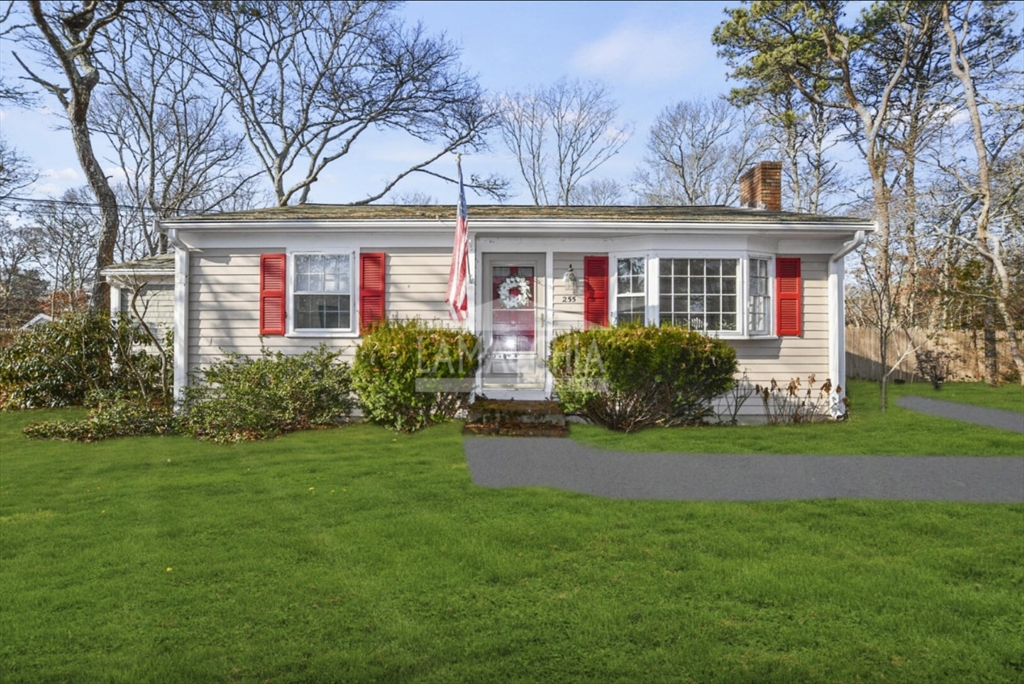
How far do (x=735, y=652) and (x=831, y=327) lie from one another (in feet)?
30.1

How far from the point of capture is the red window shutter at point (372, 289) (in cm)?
1110

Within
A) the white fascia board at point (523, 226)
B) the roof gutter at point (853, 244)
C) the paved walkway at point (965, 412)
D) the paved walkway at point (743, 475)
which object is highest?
the white fascia board at point (523, 226)

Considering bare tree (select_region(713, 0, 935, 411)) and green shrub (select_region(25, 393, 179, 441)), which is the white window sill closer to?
green shrub (select_region(25, 393, 179, 441))

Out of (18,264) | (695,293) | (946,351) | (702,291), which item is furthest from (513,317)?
(18,264)

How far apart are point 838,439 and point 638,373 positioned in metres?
2.73

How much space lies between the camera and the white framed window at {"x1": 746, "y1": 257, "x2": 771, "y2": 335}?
11.2m

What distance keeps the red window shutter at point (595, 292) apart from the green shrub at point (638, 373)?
1146mm

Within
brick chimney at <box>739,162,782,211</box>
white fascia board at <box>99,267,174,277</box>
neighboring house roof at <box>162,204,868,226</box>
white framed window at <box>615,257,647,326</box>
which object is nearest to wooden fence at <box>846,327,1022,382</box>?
brick chimney at <box>739,162,782,211</box>

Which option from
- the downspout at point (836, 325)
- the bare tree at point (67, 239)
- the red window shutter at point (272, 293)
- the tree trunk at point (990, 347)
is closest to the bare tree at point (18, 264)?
the bare tree at point (67, 239)

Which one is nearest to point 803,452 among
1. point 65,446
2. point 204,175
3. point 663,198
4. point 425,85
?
point 65,446

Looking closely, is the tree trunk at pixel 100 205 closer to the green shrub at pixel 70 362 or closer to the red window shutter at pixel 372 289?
the green shrub at pixel 70 362

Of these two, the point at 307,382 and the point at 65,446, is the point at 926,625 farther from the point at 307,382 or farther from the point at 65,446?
the point at 65,446

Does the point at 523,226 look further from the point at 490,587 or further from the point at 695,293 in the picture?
the point at 490,587

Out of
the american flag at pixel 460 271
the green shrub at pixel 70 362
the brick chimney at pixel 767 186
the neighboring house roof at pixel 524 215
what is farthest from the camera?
the brick chimney at pixel 767 186
